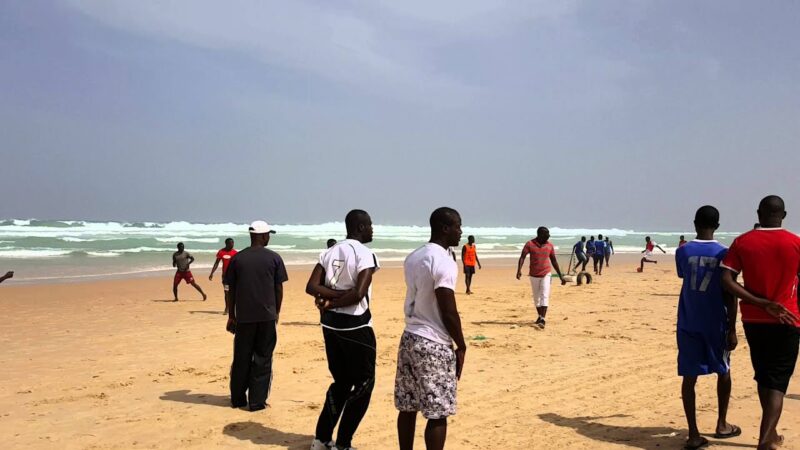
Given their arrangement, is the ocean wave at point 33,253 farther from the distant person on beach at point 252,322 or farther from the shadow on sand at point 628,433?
the shadow on sand at point 628,433

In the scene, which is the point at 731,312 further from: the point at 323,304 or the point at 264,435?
the point at 264,435

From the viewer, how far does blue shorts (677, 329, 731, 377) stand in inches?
188

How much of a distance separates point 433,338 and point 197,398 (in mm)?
3828

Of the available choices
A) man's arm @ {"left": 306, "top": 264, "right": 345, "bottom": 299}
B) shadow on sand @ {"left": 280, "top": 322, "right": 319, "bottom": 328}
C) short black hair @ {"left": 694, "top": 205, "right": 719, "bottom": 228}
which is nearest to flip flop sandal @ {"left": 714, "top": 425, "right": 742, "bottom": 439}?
short black hair @ {"left": 694, "top": 205, "right": 719, "bottom": 228}

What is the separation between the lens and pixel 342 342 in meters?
4.71

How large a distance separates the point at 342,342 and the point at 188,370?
416cm

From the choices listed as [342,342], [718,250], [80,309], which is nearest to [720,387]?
[718,250]

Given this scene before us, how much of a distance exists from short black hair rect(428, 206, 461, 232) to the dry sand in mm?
2171

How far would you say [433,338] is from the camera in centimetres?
393

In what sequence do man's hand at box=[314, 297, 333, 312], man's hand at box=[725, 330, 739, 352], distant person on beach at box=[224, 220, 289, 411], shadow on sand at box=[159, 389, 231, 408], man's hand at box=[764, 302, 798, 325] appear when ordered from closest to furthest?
1. man's hand at box=[764, 302, 798, 325]
2. man's hand at box=[314, 297, 333, 312]
3. man's hand at box=[725, 330, 739, 352]
4. distant person on beach at box=[224, 220, 289, 411]
5. shadow on sand at box=[159, 389, 231, 408]

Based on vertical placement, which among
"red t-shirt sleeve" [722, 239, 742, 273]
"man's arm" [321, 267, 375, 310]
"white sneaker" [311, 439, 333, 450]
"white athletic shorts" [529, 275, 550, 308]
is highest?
"red t-shirt sleeve" [722, 239, 742, 273]

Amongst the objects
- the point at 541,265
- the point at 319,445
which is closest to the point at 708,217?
the point at 319,445

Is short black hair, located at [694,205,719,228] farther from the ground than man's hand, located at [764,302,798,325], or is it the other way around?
short black hair, located at [694,205,719,228]

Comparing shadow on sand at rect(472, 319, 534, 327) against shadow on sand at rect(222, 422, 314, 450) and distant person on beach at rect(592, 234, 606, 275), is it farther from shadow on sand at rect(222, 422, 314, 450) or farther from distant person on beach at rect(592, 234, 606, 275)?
distant person on beach at rect(592, 234, 606, 275)
